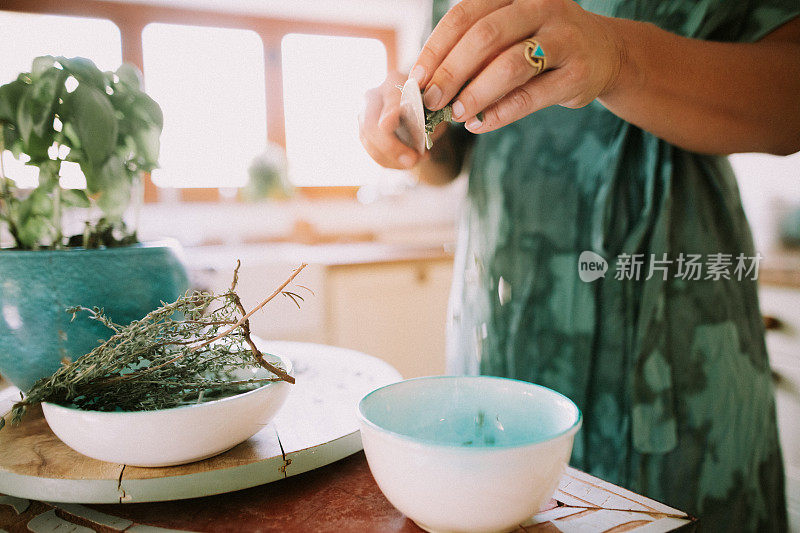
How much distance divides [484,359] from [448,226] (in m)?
2.27

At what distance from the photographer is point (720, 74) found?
55 centimetres

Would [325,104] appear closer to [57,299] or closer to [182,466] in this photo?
[57,299]

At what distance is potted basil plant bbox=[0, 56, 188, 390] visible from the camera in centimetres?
45

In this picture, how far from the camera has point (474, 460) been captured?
251 millimetres

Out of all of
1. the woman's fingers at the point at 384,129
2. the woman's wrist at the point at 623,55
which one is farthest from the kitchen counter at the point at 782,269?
the woman's fingers at the point at 384,129

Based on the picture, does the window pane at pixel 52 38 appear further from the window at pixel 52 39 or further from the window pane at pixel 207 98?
the window pane at pixel 207 98

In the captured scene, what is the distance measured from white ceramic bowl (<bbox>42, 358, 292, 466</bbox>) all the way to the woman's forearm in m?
0.45

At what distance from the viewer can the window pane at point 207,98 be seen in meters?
2.42

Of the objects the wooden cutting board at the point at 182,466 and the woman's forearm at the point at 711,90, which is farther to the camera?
the woman's forearm at the point at 711,90

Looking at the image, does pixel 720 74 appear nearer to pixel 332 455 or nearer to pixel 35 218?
pixel 332 455

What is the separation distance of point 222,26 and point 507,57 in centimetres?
257

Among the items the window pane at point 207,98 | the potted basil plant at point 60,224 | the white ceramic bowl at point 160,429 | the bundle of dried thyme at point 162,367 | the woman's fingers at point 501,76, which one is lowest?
the white ceramic bowl at point 160,429

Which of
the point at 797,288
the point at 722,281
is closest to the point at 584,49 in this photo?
the point at 722,281

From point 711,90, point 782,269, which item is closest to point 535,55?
point 711,90
